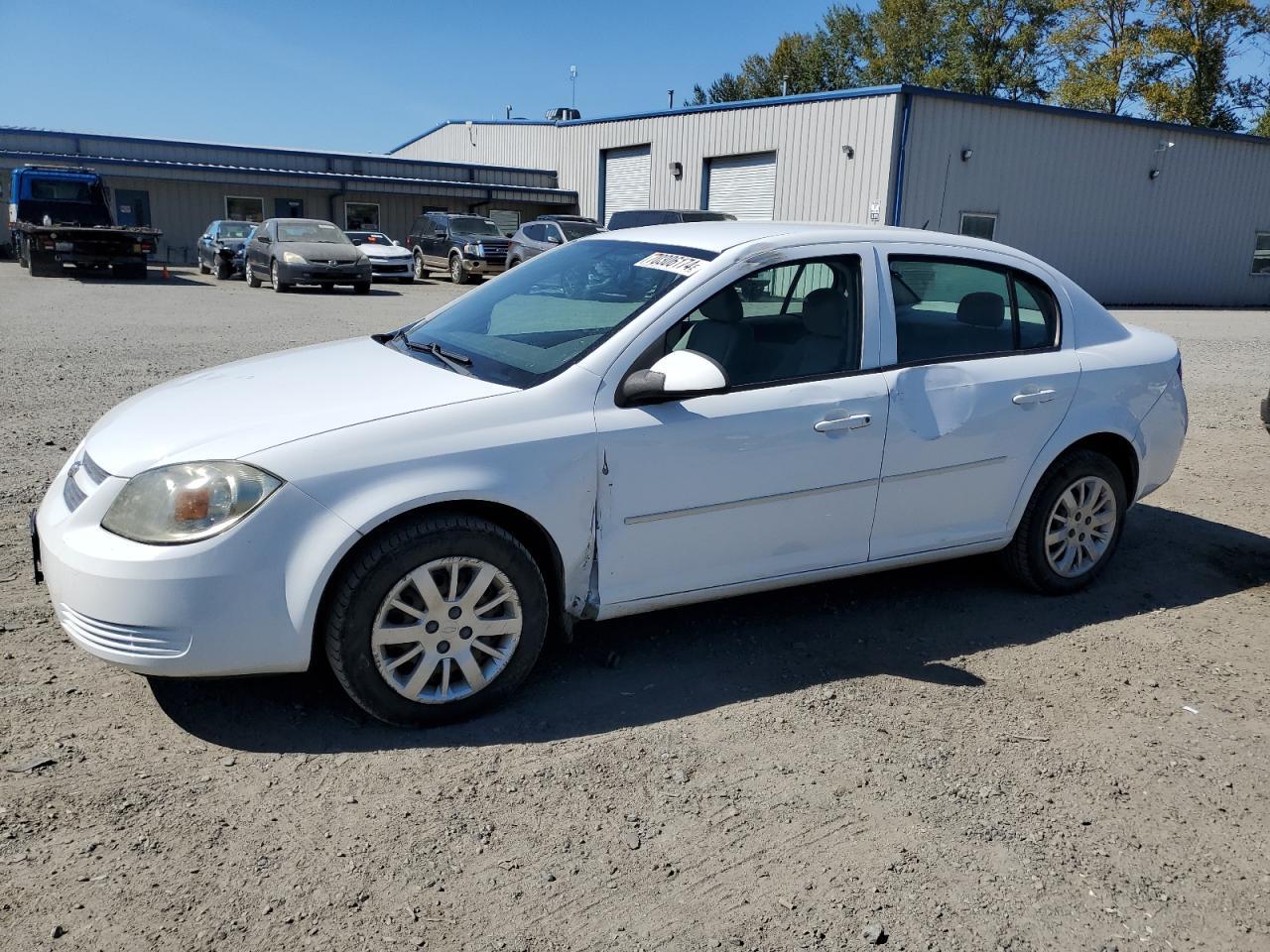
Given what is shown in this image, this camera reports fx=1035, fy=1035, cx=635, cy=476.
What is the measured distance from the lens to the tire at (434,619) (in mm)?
3207

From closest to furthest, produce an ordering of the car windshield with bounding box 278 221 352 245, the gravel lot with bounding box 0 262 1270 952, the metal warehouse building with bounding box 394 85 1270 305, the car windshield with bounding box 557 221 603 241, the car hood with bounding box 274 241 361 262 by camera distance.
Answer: the gravel lot with bounding box 0 262 1270 952, the car hood with bounding box 274 241 361 262, the car windshield with bounding box 278 221 352 245, the car windshield with bounding box 557 221 603 241, the metal warehouse building with bounding box 394 85 1270 305

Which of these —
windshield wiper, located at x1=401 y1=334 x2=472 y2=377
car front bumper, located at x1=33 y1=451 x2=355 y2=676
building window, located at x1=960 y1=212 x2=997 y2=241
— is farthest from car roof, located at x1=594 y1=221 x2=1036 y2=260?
building window, located at x1=960 y1=212 x2=997 y2=241

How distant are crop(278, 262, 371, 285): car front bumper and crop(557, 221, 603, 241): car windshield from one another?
465 cm

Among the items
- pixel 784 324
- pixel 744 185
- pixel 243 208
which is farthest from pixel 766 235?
pixel 243 208

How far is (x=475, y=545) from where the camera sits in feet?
10.9

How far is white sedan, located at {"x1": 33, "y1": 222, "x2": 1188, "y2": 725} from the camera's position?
123 inches

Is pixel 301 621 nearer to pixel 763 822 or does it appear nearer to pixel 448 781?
pixel 448 781

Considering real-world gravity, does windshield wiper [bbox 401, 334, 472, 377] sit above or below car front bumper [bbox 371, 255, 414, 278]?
above

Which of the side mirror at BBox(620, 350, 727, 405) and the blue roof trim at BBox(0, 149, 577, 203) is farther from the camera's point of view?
the blue roof trim at BBox(0, 149, 577, 203)

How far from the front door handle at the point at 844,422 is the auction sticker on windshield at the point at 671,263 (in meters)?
0.76

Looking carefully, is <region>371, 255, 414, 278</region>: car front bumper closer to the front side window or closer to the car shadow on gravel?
the car shadow on gravel

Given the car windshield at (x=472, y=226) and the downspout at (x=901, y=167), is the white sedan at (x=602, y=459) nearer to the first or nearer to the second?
the downspout at (x=901, y=167)

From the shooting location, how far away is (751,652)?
4125 millimetres

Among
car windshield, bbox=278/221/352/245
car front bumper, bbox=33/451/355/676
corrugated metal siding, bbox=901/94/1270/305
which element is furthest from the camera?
corrugated metal siding, bbox=901/94/1270/305
